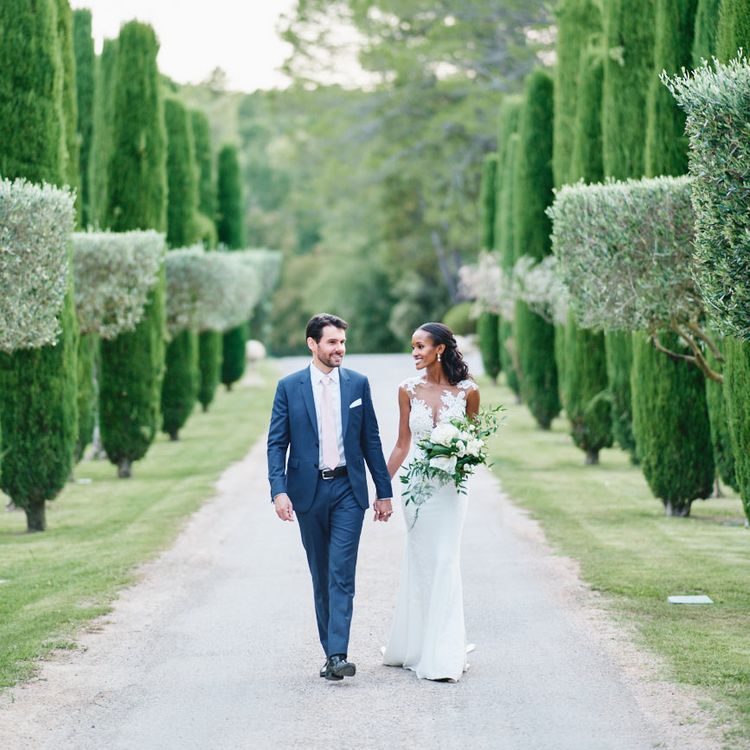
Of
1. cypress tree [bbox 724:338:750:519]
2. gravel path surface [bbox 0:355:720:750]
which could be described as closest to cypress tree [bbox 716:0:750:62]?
cypress tree [bbox 724:338:750:519]

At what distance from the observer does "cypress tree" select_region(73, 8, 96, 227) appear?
25.5 m

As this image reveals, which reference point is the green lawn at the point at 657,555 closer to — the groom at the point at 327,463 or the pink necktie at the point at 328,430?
the groom at the point at 327,463

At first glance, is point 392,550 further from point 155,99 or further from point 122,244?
point 155,99

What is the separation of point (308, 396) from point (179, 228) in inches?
888

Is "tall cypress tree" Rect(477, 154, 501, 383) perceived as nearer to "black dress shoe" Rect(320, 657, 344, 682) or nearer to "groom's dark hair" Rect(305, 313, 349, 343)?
"groom's dark hair" Rect(305, 313, 349, 343)

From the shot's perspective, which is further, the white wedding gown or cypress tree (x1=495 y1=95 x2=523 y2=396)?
cypress tree (x1=495 y1=95 x2=523 y2=396)

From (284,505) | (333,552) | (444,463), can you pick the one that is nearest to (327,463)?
(284,505)

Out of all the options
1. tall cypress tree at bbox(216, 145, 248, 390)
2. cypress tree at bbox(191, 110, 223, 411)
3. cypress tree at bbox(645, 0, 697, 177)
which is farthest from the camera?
tall cypress tree at bbox(216, 145, 248, 390)

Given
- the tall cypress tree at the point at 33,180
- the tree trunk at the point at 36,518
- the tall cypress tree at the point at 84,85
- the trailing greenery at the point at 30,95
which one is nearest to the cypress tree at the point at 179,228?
the tall cypress tree at the point at 84,85

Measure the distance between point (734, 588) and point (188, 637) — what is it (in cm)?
447

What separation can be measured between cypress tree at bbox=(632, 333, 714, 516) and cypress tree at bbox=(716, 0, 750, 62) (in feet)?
16.2

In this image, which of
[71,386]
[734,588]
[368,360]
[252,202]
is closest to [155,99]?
[71,386]

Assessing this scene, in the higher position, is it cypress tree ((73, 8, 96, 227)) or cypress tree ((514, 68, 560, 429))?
cypress tree ((73, 8, 96, 227))

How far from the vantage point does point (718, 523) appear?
624 inches
